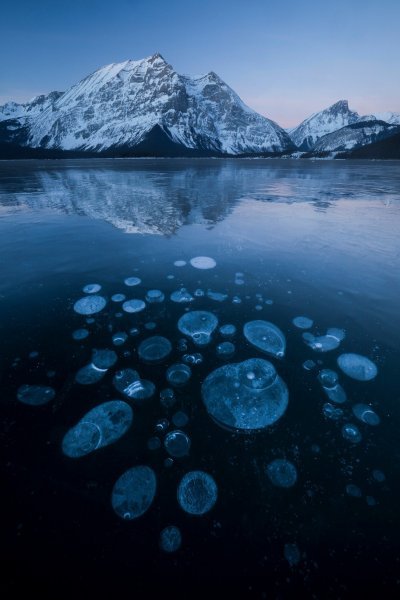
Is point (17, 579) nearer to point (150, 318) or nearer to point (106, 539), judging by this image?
point (106, 539)

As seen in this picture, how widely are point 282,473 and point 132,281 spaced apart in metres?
4.53

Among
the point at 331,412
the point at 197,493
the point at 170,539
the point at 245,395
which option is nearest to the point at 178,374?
the point at 245,395

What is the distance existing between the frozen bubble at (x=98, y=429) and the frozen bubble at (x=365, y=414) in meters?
2.56

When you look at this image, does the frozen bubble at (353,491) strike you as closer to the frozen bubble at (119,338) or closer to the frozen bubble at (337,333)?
the frozen bubble at (337,333)

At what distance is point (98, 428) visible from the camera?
9.73ft

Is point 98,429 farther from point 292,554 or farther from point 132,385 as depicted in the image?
point 292,554

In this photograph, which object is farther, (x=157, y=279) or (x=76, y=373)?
(x=157, y=279)

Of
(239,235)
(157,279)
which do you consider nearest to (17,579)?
(157,279)

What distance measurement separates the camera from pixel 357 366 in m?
3.72

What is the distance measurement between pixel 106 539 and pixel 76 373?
1.94 metres

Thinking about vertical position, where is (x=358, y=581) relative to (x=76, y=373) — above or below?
below

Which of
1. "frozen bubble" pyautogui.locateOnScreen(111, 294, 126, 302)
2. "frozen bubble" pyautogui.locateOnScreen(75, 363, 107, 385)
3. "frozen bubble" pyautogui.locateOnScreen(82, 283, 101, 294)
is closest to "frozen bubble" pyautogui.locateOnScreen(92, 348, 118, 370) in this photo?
"frozen bubble" pyautogui.locateOnScreen(75, 363, 107, 385)

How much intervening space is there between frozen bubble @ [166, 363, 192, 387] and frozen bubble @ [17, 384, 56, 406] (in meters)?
1.42

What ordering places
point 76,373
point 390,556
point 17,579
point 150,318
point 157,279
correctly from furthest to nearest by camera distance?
point 157,279, point 150,318, point 76,373, point 390,556, point 17,579
